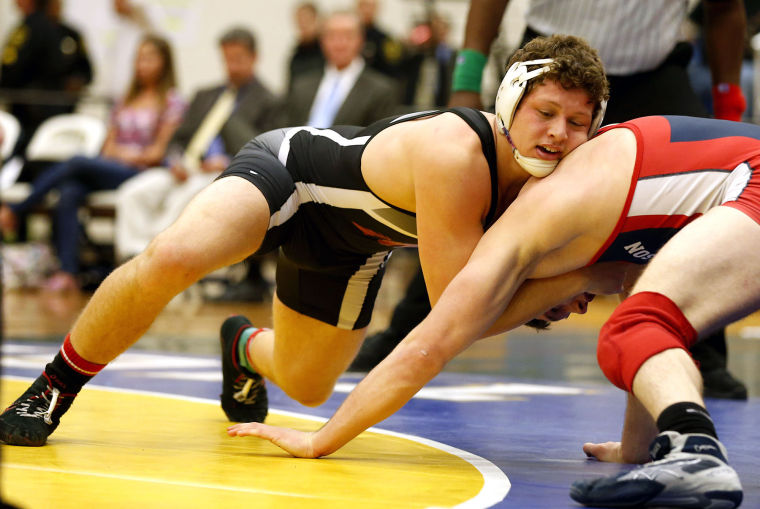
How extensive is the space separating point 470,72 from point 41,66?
7.69 m

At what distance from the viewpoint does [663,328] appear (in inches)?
94.1

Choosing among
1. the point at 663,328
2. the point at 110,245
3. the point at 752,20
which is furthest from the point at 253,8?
the point at 663,328

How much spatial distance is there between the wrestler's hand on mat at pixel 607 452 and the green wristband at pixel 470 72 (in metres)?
1.50

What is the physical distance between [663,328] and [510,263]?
1.23ft

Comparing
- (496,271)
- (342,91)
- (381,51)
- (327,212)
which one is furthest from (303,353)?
(381,51)

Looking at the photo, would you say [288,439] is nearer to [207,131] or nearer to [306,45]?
[207,131]

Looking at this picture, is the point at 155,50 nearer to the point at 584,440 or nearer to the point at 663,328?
the point at 584,440

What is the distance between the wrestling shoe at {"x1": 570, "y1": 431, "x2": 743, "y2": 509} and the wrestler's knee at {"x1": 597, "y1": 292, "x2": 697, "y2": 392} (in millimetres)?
180

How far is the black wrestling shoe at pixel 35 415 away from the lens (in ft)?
9.34

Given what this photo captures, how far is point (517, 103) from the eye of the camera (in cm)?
276

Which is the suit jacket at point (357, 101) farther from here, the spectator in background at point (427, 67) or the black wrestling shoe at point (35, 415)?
the black wrestling shoe at point (35, 415)

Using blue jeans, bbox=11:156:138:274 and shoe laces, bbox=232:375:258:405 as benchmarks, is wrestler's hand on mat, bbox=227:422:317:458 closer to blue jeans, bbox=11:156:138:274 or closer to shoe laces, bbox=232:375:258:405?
shoe laces, bbox=232:375:258:405

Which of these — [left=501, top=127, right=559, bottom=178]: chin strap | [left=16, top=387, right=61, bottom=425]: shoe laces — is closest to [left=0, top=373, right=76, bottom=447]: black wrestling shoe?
[left=16, top=387, right=61, bottom=425]: shoe laces

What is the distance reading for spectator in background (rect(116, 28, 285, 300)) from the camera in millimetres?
8625
